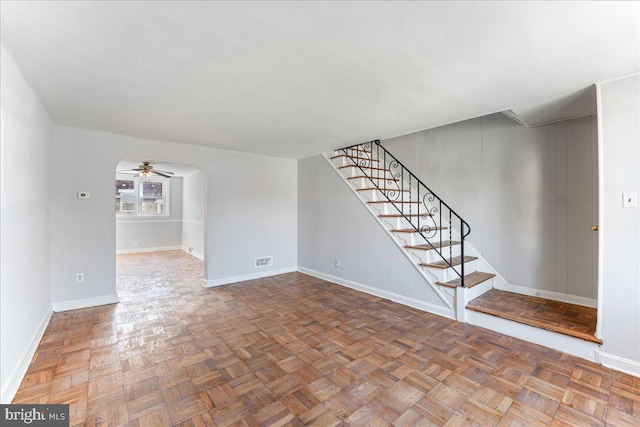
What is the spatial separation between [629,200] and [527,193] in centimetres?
141

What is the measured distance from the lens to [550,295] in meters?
3.31

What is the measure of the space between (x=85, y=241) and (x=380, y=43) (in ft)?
13.4

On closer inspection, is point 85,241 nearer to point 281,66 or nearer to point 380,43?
point 281,66

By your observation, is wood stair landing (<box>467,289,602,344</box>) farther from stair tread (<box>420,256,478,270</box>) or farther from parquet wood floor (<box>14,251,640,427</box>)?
stair tread (<box>420,256,478,270</box>)

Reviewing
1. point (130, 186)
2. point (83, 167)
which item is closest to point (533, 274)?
point (83, 167)

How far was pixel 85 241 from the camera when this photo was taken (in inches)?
139

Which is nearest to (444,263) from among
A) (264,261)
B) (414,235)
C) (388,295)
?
(414,235)

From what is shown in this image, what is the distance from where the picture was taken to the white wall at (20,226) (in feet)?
5.79

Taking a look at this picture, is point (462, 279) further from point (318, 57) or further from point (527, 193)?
point (318, 57)

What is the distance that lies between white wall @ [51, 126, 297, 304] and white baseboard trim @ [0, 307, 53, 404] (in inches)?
35.8

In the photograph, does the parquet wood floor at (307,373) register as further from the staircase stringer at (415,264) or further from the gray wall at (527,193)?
the gray wall at (527,193)

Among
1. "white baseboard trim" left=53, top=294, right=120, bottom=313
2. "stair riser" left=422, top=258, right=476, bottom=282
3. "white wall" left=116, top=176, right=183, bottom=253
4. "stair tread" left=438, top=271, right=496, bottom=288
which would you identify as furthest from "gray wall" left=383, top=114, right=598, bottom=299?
"white wall" left=116, top=176, right=183, bottom=253

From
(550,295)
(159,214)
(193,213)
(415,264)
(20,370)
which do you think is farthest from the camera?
(159,214)

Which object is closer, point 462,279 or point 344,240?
point 462,279
